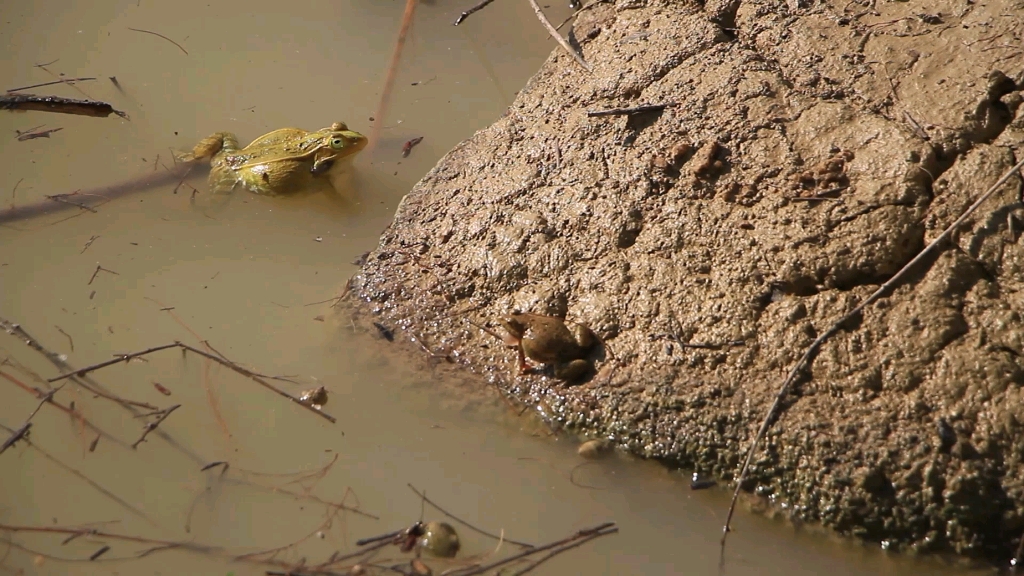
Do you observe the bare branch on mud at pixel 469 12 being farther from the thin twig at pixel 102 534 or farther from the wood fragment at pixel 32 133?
the thin twig at pixel 102 534

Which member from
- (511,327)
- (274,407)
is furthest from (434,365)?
(274,407)

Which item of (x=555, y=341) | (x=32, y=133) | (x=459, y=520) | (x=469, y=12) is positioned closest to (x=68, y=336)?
(x=32, y=133)

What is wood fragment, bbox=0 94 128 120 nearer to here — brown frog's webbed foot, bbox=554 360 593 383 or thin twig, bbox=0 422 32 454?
thin twig, bbox=0 422 32 454

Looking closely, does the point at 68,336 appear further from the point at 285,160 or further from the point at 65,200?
the point at 285,160

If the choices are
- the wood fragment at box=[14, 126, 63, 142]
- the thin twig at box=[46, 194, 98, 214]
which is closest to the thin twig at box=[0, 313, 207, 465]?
the thin twig at box=[46, 194, 98, 214]

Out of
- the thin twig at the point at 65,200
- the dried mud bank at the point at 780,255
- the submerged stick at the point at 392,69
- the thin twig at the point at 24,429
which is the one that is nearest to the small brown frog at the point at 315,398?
the dried mud bank at the point at 780,255

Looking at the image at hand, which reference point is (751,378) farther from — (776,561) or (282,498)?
(282,498)
